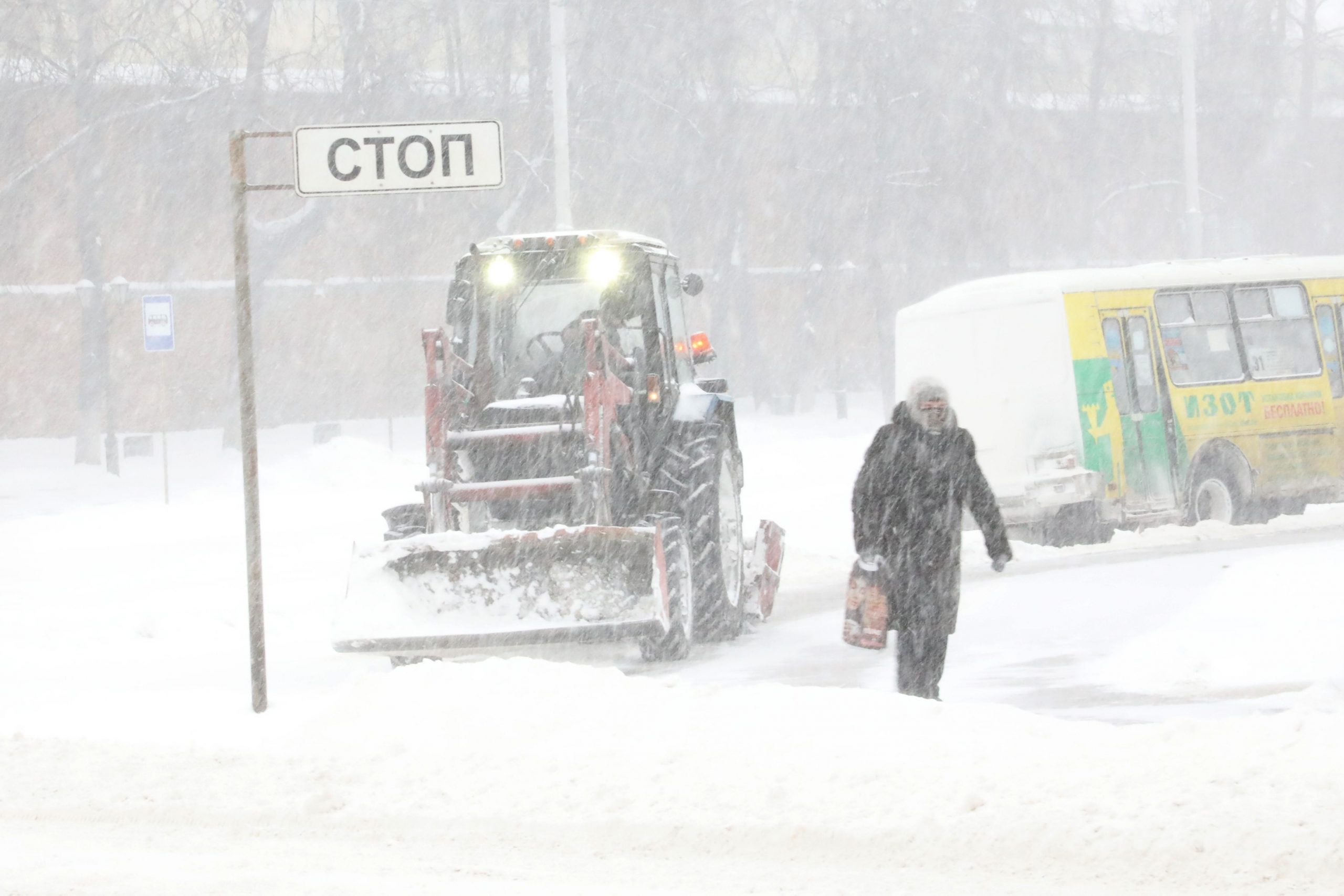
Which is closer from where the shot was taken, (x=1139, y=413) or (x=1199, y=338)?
(x=1139, y=413)

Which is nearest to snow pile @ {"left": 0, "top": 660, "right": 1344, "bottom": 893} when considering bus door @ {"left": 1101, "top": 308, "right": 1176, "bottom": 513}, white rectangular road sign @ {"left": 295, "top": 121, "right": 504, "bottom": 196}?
white rectangular road sign @ {"left": 295, "top": 121, "right": 504, "bottom": 196}

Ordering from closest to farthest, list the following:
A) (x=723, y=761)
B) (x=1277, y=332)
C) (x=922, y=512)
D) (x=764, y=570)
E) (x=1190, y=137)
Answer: (x=723, y=761)
(x=922, y=512)
(x=764, y=570)
(x=1277, y=332)
(x=1190, y=137)

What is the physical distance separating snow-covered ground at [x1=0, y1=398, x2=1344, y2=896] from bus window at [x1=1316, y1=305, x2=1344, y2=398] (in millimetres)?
7456

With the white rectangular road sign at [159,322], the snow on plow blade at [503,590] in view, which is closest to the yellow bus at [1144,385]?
the snow on plow blade at [503,590]

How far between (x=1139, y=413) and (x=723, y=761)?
12.0 meters

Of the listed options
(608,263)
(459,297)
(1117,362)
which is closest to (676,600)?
(608,263)

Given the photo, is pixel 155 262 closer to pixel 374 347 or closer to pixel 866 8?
pixel 374 347

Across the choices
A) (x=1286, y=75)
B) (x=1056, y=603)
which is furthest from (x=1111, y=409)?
(x=1286, y=75)

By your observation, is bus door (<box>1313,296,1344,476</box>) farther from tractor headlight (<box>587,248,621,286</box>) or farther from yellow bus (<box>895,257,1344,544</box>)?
tractor headlight (<box>587,248,621,286</box>)

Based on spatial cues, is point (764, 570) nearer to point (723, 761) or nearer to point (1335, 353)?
point (723, 761)

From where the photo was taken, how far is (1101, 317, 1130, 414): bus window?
1795 centimetres

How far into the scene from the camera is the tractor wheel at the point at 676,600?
10.7 meters

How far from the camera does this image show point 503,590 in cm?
1053

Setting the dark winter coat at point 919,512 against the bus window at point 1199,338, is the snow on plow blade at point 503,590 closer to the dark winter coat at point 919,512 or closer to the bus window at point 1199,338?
the dark winter coat at point 919,512
